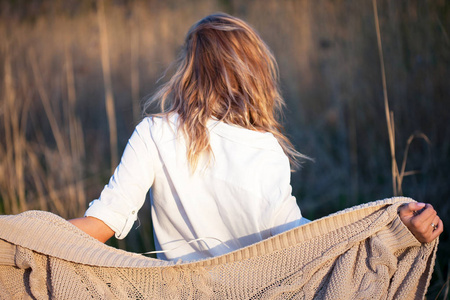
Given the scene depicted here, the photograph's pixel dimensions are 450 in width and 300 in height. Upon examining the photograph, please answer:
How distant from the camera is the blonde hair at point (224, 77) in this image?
149 centimetres

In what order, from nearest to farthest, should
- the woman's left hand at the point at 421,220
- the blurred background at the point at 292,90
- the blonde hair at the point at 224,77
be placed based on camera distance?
the woman's left hand at the point at 421,220, the blonde hair at the point at 224,77, the blurred background at the point at 292,90

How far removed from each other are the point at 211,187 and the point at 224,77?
0.37 meters

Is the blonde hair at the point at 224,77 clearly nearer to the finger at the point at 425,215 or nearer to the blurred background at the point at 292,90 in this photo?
the finger at the point at 425,215

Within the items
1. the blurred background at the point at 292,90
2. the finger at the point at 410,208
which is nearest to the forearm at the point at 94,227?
the finger at the point at 410,208

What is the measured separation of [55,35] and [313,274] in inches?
138

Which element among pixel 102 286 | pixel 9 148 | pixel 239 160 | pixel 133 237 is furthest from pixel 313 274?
pixel 9 148

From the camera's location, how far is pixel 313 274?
122 centimetres

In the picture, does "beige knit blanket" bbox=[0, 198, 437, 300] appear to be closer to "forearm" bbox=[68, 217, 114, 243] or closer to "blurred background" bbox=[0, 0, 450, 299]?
"forearm" bbox=[68, 217, 114, 243]

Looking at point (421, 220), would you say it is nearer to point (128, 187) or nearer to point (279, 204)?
point (279, 204)

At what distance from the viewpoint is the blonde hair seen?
1.49 meters

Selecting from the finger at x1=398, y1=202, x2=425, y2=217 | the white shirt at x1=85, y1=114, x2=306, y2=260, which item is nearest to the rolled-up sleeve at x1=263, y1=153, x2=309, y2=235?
the white shirt at x1=85, y1=114, x2=306, y2=260

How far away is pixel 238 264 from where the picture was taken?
4.11ft

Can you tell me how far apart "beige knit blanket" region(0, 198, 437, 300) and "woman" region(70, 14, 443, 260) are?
110mm

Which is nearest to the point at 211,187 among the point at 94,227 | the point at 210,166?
the point at 210,166
